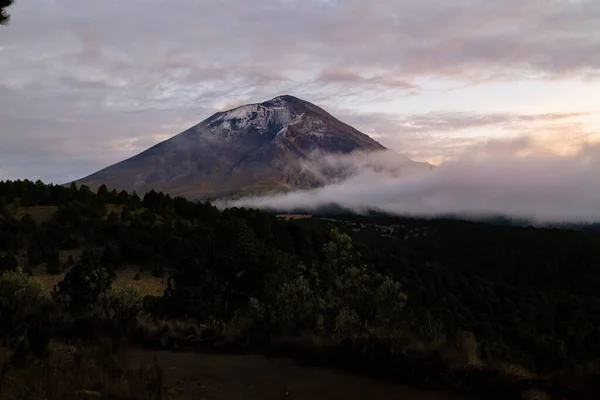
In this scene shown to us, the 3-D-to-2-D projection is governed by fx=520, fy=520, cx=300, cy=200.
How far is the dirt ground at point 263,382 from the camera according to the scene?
24.8ft

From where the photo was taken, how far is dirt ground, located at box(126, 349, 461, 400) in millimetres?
7574

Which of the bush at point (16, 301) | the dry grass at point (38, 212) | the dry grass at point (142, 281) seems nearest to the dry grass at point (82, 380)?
the bush at point (16, 301)

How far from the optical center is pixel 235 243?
1994 centimetres

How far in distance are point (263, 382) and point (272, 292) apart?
9620 mm

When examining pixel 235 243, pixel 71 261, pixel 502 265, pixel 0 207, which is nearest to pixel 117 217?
pixel 0 207

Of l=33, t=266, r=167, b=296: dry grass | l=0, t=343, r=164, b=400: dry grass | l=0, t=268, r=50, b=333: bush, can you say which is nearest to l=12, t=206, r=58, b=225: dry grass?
l=33, t=266, r=167, b=296: dry grass

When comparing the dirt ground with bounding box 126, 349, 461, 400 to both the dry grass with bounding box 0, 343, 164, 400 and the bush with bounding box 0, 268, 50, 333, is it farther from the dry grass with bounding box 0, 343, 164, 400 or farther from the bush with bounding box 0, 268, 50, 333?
the bush with bounding box 0, 268, 50, 333

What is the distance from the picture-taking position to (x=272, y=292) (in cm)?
1792

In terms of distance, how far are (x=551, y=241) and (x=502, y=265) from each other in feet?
56.6

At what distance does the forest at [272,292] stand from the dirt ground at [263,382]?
510mm

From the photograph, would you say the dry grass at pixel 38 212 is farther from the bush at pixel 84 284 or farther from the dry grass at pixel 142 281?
the bush at pixel 84 284

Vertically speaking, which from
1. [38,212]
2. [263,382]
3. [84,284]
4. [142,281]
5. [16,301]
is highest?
[38,212]

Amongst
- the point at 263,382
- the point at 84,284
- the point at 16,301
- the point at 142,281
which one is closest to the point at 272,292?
the point at 84,284

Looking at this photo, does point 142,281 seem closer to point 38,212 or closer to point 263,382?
point 38,212
